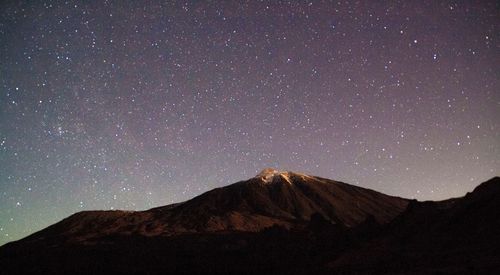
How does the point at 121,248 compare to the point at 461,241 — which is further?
the point at 121,248

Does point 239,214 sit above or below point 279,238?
above

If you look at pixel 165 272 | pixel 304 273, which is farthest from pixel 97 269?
pixel 304 273

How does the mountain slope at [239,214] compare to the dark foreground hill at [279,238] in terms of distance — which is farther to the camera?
the mountain slope at [239,214]

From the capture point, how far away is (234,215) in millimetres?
153250

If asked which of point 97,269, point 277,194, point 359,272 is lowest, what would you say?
point 359,272

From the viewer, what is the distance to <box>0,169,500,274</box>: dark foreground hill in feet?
187

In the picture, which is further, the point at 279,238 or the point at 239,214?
the point at 239,214

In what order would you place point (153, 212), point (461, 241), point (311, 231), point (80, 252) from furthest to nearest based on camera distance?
point (153, 212) → point (311, 231) → point (80, 252) → point (461, 241)

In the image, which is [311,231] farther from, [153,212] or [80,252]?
[153,212]

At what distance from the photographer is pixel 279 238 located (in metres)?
107

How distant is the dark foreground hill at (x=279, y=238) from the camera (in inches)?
2240

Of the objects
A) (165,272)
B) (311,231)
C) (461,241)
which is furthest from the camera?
(311,231)

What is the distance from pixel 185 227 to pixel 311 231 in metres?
48.2

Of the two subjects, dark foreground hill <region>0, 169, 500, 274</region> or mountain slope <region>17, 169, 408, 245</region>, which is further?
mountain slope <region>17, 169, 408, 245</region>
